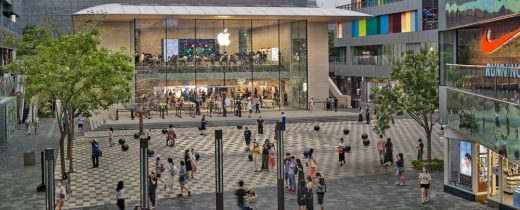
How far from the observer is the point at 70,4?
232 feet

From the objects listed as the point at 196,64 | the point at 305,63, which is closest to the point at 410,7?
the point at 305,63

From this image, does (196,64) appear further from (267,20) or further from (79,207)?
(79,207)

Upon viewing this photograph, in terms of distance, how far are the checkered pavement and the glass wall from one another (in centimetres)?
1070

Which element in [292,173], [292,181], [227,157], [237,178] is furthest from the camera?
[227,157]

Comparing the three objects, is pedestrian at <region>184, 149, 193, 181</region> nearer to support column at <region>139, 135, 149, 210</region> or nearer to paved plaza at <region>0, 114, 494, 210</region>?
paved plaza at <region>0, 114, 494, 210</region>

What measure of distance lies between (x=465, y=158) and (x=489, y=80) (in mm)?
5063

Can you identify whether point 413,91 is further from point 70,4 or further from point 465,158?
point 70,4

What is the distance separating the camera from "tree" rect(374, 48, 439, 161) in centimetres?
2706

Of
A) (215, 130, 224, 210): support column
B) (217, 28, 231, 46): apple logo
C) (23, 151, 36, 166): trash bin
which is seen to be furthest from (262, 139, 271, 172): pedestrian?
(217, 28, 231, 46): apple logo

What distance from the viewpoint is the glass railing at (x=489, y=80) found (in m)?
16.4

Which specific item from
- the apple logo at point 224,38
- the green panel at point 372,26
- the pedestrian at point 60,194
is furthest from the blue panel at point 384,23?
the pedestrian at point 60,194

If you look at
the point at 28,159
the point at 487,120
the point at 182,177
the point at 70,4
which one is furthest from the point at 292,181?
the point at 70,4

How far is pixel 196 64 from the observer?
55.1m

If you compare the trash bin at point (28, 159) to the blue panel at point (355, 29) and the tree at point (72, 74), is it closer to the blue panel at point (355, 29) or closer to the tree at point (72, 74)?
the tree at point (72, 74)
